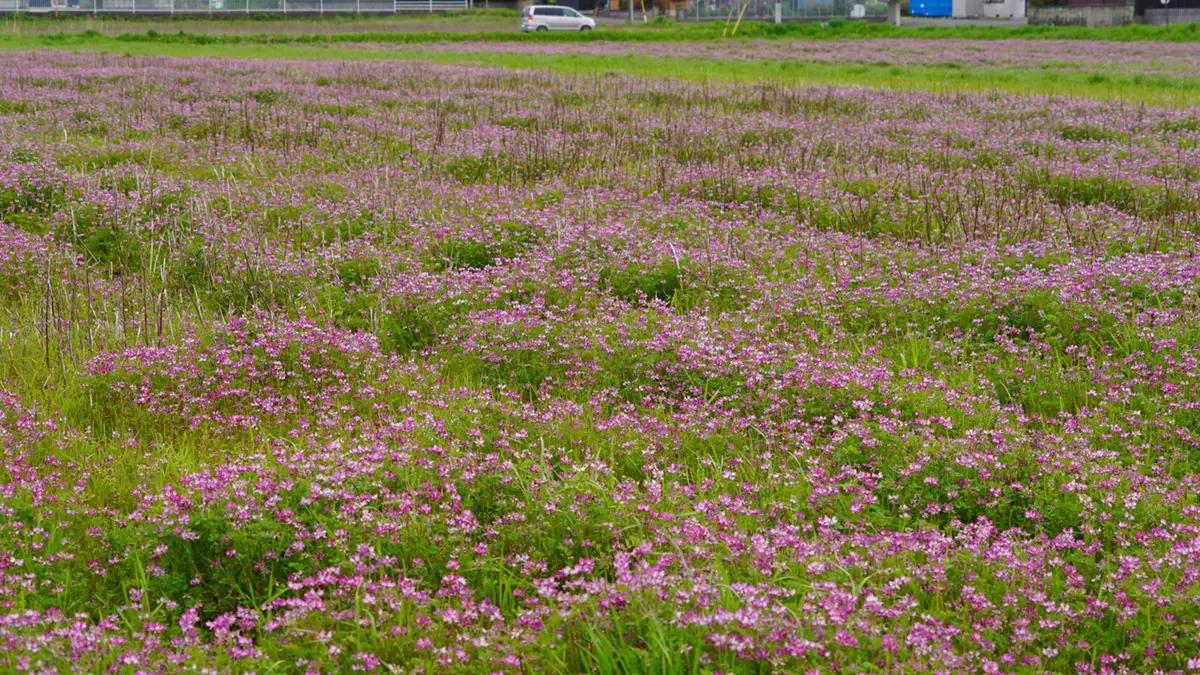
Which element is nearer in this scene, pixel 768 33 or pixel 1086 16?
pixel 768 33

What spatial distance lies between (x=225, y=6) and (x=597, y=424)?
→ 8595 cm

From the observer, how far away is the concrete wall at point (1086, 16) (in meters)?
66.5

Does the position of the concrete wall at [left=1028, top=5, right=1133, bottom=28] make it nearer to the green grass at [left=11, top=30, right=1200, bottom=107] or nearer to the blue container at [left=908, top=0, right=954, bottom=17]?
the blue container at [left=908, top=0, right=954, bottom=17]

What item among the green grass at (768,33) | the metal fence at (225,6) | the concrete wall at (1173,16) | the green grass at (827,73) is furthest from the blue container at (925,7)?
the green grass at (827,73)

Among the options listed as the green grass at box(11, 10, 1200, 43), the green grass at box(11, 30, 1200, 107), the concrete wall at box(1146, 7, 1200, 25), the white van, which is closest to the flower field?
the green grass at box(11, 30, 1200, 107)

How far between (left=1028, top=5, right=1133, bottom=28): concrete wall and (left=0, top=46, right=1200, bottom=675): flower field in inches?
2570

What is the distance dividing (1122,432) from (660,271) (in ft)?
11.7

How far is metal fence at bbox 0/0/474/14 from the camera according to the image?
3002 inches

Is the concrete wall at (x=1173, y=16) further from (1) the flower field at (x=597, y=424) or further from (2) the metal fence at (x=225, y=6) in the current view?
(1) the flower field at (x=597, y=424)

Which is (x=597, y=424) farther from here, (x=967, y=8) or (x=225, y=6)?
(x=967, y=8)

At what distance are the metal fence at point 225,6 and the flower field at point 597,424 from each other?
7593 centimetres

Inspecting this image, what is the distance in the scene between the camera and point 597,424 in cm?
500

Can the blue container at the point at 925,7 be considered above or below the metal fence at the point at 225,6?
above

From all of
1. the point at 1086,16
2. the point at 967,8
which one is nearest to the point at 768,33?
the point at 1086,16
